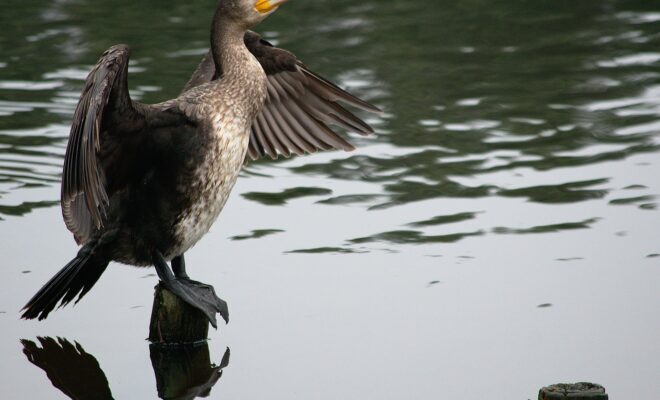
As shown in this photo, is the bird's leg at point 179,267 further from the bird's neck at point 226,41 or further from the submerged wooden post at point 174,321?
the bird's neck at point 226,41

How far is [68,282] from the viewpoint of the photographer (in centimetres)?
618

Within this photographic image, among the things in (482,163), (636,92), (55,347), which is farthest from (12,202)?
(636,92)

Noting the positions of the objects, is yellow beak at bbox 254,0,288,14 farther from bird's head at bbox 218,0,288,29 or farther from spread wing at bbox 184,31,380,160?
spread wing at bbox 184,31,380,160

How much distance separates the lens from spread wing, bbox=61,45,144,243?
5.68 m

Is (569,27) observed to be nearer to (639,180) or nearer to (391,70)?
(391,70)

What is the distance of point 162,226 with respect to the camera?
631 cm

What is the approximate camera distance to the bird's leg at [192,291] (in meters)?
6.24

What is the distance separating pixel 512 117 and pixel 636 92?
109 cm

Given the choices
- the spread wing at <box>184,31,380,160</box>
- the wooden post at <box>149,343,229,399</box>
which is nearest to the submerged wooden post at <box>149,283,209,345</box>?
the wooden post at <box>149,343,229,399</box>

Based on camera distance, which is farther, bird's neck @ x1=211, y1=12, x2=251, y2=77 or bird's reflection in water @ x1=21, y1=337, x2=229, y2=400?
bird's neck @ x1=211, y1=12, x2=251, y2=77

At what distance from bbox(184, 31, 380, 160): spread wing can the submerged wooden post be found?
1.36m

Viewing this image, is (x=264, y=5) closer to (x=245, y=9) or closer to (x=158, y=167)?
(x=245, y=9)

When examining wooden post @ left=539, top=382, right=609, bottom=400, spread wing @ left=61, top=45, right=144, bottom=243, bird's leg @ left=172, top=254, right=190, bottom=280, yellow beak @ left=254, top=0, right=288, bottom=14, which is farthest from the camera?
yellow beak @ left=254, top=0, right=288, bottom=14

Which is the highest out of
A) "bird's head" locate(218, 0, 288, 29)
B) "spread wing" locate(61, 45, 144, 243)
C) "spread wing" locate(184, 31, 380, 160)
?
"bird's head" locate(218, 0, 288, 29)
